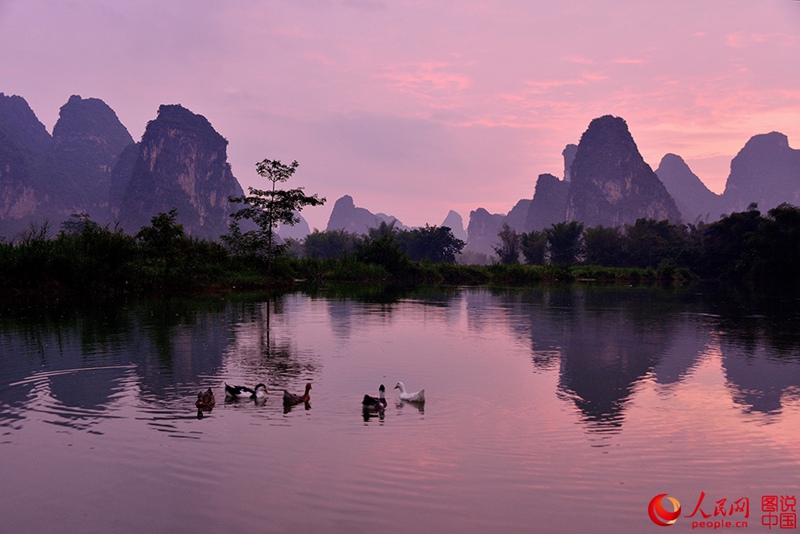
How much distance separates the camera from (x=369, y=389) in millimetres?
13320

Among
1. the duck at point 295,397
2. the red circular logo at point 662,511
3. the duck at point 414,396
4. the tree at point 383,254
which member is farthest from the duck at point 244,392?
the tree at point 383,254

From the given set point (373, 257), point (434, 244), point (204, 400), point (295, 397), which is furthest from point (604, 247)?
point (204, 400)

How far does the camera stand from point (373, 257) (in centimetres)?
7156

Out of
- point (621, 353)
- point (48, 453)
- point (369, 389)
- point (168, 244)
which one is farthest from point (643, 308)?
point (48, 453)

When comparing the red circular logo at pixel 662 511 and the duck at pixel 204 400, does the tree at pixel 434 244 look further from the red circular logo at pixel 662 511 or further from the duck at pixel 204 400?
the red circular logo at pixel 662 511

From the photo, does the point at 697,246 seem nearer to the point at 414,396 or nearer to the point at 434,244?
the point at 434,244

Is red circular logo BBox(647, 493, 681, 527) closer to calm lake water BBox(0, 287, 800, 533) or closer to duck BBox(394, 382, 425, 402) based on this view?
calm lake water BBox(0, 287, 800, 533)

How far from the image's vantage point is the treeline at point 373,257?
36.6 meters

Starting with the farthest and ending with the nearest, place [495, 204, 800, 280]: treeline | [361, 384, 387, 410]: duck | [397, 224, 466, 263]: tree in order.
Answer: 1. [397, 224, 466, 263]: tree
2. [495, 204, 800, 280]: treeline
3. [361, 384, 387, 410]: duck

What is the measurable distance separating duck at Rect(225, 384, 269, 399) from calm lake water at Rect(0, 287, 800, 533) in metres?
0.22

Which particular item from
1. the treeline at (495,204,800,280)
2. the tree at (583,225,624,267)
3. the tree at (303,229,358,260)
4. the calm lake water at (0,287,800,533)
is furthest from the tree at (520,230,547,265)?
the calm lake water at (0,287,800,533)

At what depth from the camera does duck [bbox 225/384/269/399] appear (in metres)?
12.0

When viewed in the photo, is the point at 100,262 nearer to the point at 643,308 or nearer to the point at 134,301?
the point at 134,301

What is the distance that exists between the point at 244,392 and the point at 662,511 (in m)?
7.80
